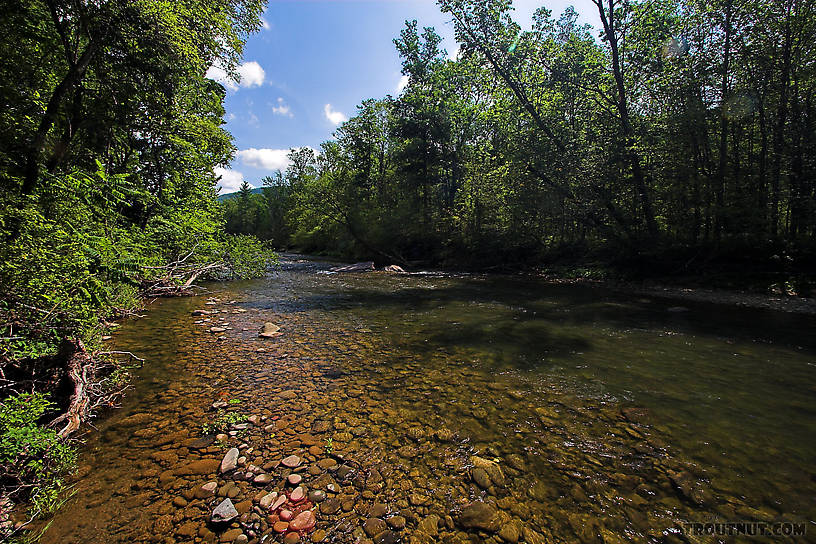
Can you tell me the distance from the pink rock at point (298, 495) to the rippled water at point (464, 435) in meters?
0.10

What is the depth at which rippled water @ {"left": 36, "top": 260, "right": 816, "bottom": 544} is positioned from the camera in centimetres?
251

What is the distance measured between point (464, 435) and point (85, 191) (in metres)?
6.96

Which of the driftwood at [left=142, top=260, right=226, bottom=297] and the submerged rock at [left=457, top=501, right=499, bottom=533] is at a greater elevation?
the driftwood at [left=142, top=260, right=226, bottom=297]

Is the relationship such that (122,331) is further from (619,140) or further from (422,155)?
(422,155)

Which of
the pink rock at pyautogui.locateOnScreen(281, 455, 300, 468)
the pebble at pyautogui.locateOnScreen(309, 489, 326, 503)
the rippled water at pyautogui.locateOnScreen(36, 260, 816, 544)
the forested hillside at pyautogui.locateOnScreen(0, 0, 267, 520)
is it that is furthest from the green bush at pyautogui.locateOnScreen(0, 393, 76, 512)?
the pebble at pyautogui.locateOnScreen(309, 489, 326, 503)

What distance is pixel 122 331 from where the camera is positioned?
7.15 m

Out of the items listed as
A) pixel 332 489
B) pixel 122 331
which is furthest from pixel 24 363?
pixel 122 331

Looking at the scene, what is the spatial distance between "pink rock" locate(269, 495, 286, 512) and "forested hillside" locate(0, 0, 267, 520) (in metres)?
1.74

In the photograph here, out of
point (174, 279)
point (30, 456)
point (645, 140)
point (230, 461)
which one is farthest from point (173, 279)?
point (645, 140)

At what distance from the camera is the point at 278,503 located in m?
2.60

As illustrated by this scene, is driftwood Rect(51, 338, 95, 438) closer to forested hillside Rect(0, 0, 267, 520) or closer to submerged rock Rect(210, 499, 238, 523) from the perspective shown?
forested hillside Rect(0, 0, 267, 520)

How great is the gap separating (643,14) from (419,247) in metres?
22.9

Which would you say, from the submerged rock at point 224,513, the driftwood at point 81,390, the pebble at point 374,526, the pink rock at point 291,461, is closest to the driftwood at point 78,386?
the driftwood at point 81,390

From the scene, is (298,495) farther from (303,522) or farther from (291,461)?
(291,461)
